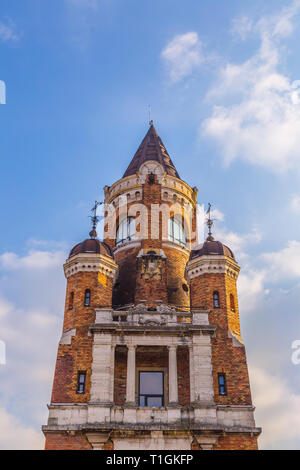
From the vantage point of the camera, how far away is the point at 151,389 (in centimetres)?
3133

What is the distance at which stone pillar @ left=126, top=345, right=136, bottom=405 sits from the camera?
2950 cm

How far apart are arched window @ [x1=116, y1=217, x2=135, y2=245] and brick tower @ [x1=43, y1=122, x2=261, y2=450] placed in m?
1.07

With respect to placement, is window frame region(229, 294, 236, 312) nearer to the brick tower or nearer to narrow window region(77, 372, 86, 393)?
the brick tower

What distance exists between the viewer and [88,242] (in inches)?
1415

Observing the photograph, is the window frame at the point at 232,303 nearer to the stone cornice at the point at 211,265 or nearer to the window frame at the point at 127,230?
the stone cornice at the point at 211,265

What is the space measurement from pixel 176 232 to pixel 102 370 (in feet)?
46.8

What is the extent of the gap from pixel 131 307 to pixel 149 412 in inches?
280

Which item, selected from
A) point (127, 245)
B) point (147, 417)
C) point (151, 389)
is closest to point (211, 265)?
point (127, 245)

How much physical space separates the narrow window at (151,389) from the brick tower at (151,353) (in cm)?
5

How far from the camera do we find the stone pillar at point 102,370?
96.3ft

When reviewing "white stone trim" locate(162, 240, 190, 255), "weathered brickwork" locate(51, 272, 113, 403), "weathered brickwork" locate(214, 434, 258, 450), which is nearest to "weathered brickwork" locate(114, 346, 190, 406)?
"weathered brickwork" locate(51, 272, 113, 403)

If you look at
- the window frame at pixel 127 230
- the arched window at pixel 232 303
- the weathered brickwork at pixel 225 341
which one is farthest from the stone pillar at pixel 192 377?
the window frame at pixel 127 230
